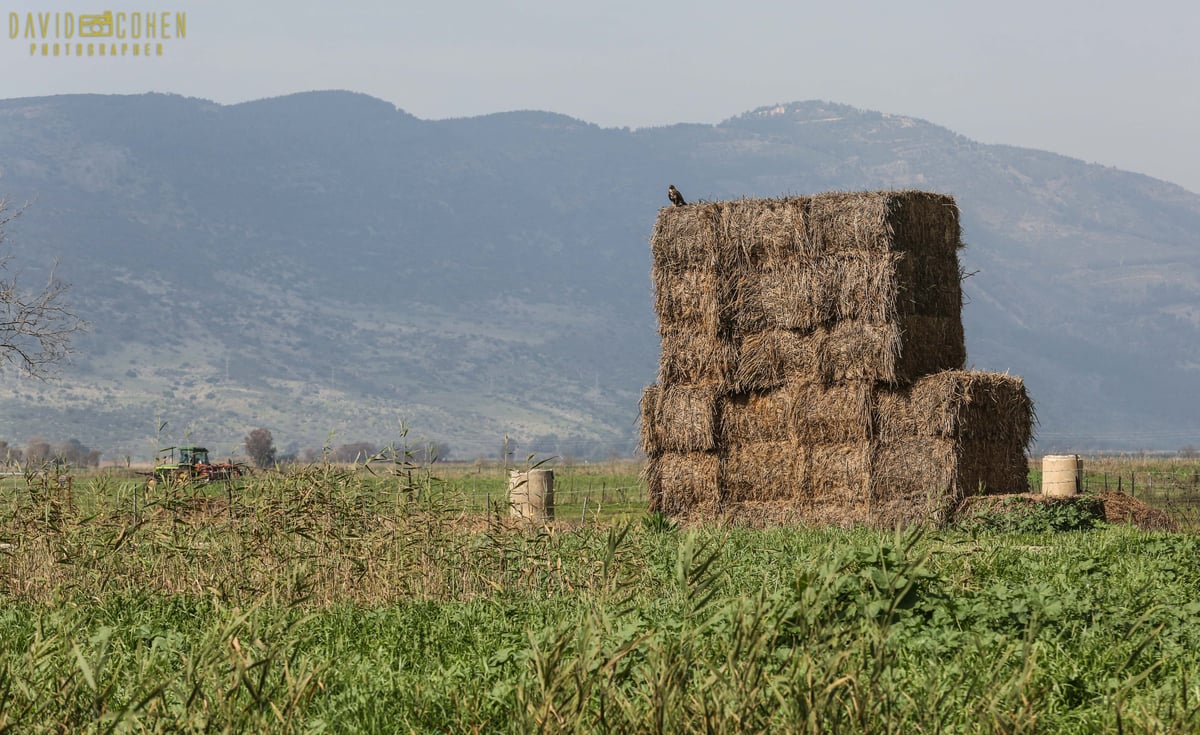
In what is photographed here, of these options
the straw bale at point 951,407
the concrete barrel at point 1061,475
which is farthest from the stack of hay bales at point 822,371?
the concrete barrel at point 1061,475

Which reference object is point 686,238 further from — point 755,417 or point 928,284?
point 928,284

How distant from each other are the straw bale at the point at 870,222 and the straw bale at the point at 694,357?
6.67 ft

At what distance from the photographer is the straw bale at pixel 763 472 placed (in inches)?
755

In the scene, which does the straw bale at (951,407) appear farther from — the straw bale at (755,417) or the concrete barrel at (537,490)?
the concrete barrel at (537,490)

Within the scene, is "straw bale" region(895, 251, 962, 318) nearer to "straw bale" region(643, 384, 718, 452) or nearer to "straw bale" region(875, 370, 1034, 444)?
"straw bale" region(875, 370, 1034, 444)

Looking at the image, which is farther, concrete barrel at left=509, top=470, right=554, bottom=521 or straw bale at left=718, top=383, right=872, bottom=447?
straw bale at left=718, top=383, right=872, bottom=447

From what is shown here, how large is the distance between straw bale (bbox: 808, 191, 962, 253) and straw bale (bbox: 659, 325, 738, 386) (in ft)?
6.67

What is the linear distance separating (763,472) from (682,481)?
1345mm

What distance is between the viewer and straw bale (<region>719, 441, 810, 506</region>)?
19.2 m

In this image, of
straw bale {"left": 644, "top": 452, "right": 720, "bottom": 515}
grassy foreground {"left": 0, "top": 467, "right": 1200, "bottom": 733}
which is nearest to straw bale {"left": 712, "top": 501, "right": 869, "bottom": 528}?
straw bale {"left": 644, "top": 452, "right": 720, "bottom": 515}

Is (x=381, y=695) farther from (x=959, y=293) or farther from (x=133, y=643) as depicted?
(x=959, y=293)

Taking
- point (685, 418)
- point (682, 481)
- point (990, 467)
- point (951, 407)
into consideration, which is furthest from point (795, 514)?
point (990, 467)

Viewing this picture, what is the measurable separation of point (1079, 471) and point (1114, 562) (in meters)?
10.5

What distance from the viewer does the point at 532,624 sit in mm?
8789
